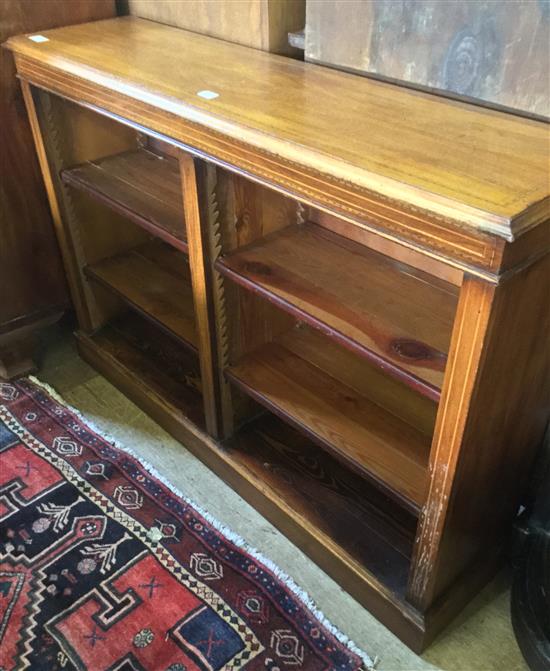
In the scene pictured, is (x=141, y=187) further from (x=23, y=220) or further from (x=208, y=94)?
(x=208, y=94)

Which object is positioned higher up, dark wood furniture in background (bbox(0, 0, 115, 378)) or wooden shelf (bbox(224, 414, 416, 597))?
dark wood furniture in background (bbox(0, 0, 115, 378))

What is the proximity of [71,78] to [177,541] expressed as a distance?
0.96m

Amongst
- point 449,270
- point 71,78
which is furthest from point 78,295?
point 449,270

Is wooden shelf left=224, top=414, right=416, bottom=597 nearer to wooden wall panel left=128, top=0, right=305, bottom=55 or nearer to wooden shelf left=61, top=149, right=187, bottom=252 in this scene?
wooden shelf left=61, top=149, right=187, bottom=252

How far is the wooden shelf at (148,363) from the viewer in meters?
1.61

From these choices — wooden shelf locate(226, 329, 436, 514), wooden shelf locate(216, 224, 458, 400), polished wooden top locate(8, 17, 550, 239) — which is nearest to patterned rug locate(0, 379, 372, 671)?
wooden shelf locate(226, 329, 436, 514)

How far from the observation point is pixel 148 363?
5.67ft

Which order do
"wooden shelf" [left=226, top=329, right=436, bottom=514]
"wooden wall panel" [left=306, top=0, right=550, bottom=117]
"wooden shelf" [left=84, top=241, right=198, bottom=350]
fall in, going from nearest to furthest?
"wooden wall panel" [left=306, top=0, right=550, bottom=117] < "wooden shelf" [left=226, top=329, right=436, bottom=514] < "wooden shelf" [left=84, top=241, right=198, bottom=350]

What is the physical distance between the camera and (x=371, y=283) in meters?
1.13

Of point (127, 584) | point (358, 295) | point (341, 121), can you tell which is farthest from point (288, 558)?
point (341, 121)

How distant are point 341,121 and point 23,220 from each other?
3.31 ft

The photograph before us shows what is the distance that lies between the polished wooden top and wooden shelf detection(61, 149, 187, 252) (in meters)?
0.26

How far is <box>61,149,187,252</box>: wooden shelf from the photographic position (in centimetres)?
133

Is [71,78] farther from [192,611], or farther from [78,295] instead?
[192,611]
